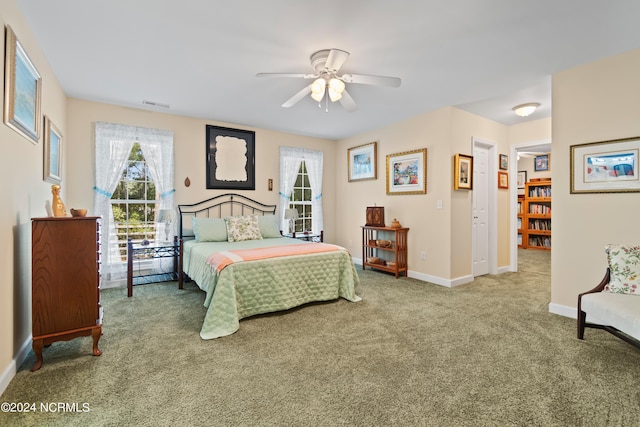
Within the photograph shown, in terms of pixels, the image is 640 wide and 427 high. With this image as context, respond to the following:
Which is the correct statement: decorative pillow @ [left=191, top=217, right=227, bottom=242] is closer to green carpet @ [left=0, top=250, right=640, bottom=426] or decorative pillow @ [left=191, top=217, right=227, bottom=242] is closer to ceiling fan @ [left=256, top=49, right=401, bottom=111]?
green carpet @ [left=0, top=250, right=640, bottom=426]

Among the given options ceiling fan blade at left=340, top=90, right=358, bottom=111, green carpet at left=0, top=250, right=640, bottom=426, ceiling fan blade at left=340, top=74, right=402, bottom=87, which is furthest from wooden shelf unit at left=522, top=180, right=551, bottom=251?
ceiling fan blade at left=340, top=74, right=402, bottom=87

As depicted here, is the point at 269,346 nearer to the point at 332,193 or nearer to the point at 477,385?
the point at 477,385

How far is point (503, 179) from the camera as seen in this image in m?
5.06

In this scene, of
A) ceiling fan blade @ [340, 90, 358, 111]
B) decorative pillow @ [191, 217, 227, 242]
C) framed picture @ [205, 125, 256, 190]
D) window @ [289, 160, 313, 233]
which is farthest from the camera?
window @ [289, 160, 313, 233]

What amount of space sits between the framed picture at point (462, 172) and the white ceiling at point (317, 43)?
0.81 m

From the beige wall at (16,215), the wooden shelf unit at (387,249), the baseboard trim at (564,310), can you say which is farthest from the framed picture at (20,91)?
the baseboard trim at (564,310)

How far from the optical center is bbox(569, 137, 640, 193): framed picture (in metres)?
2.69

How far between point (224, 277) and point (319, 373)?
1258 mm

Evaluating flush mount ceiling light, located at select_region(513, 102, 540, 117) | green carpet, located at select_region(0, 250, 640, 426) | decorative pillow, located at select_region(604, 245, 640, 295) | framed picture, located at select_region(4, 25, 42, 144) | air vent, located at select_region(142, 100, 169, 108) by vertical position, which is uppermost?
air vent, located at select_region(142, 100, 169, 108)

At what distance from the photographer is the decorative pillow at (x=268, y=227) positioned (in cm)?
469

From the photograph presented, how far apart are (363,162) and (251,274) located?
348 centimetres

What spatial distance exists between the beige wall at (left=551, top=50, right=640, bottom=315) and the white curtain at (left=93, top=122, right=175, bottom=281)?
16.3 feet

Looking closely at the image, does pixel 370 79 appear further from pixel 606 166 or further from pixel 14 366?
pixel 14 366

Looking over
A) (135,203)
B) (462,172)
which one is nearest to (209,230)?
(135,203)
